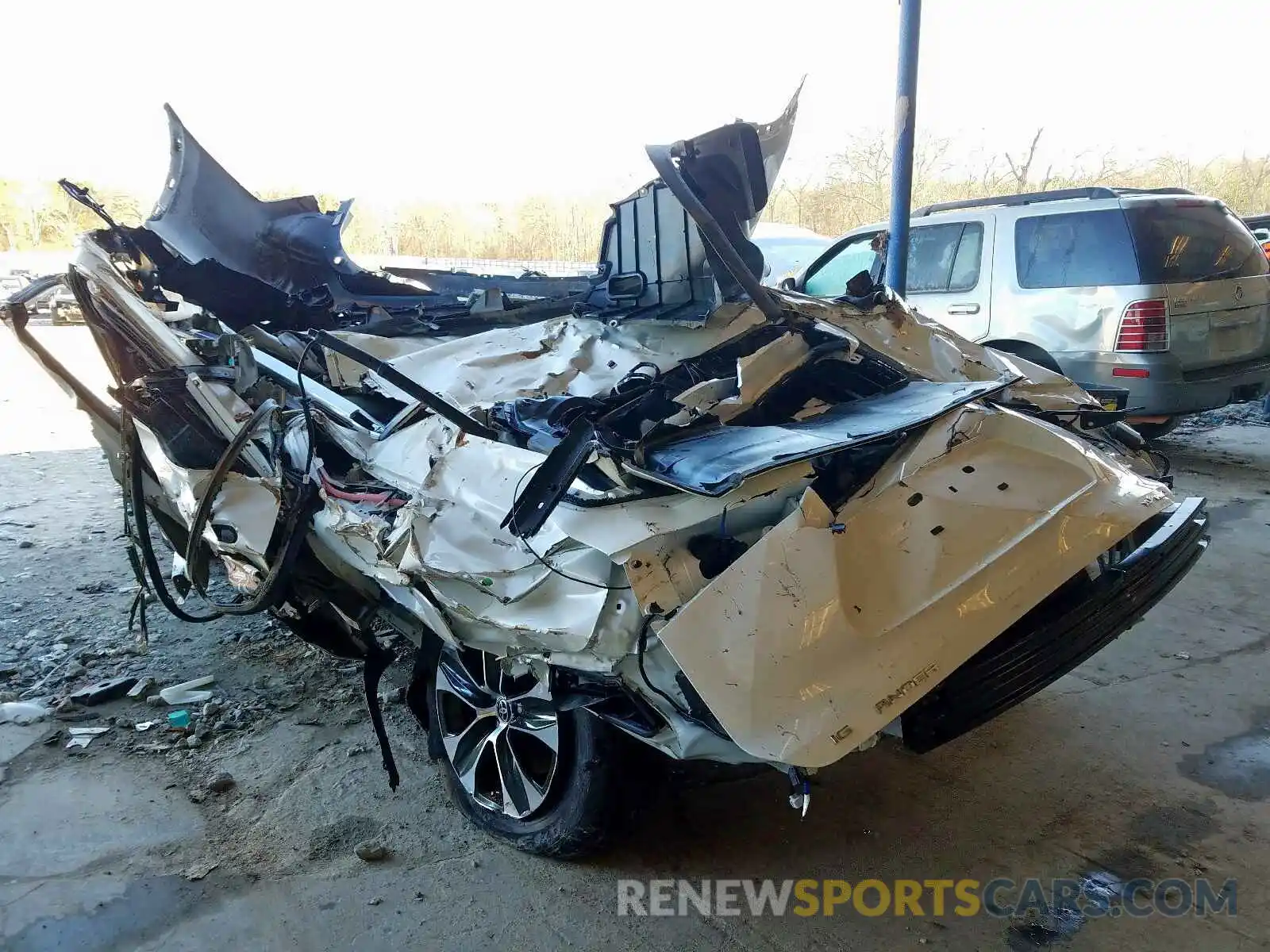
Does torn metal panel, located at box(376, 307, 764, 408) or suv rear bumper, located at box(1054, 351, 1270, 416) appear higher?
torn metal panel, located at box(376, 307, 764, 408)

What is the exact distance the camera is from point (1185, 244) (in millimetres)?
5195

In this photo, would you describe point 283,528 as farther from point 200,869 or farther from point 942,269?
point 942,269

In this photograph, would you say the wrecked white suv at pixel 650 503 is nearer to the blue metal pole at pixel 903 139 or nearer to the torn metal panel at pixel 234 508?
the torn metal panel at pixel 234 508

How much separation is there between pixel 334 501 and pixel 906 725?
1619 mm

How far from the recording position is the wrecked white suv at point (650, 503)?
64.9 inches

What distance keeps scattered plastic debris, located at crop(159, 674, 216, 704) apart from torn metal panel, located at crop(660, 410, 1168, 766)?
2369mm

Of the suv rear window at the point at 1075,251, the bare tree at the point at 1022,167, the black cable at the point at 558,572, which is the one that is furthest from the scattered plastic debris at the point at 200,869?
the bare tree at the point at 1022,167

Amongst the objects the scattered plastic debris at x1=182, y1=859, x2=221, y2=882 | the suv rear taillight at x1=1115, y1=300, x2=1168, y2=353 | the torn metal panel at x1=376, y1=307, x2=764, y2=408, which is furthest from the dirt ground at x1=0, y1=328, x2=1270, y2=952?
the suv rear taillight at x1=1115, y1=300, x2=1168, y2=353

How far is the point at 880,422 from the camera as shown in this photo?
6.27ft

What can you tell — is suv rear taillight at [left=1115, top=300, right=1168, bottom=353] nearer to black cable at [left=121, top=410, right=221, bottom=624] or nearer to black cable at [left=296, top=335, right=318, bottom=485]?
black cable at [left=296, top=335, right=318, bottom=485]

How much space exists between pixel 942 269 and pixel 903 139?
985mm

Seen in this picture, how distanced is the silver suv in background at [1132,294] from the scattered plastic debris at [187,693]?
12.7ft

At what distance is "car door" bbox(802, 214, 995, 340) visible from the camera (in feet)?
19.4

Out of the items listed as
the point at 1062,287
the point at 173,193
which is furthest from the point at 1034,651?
the point at 1062,287
